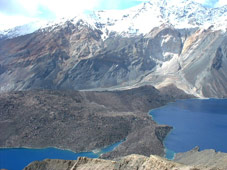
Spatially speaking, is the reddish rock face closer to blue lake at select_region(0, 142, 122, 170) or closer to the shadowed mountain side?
the shadowed mountain side

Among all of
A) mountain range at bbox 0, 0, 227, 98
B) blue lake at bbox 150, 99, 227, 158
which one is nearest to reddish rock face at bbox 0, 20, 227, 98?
mountain range at bbox 0, 0, 227, 98

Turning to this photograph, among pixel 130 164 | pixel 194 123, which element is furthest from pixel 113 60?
pixel 130 164

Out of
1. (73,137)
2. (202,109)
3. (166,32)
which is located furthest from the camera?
(166,32)

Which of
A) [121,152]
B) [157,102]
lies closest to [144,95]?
[157,102]

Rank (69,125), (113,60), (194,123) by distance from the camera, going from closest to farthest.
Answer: (69,125)
(194,123)
(113,60)

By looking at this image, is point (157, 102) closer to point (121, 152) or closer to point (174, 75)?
point (174, 75)

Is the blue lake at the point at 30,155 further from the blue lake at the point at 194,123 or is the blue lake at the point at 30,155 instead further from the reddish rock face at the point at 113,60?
the reddish rock face at the point at 113,60

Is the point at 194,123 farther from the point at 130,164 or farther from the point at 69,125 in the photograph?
the point at 130,164

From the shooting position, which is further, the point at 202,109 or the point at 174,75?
the point at 174,75
